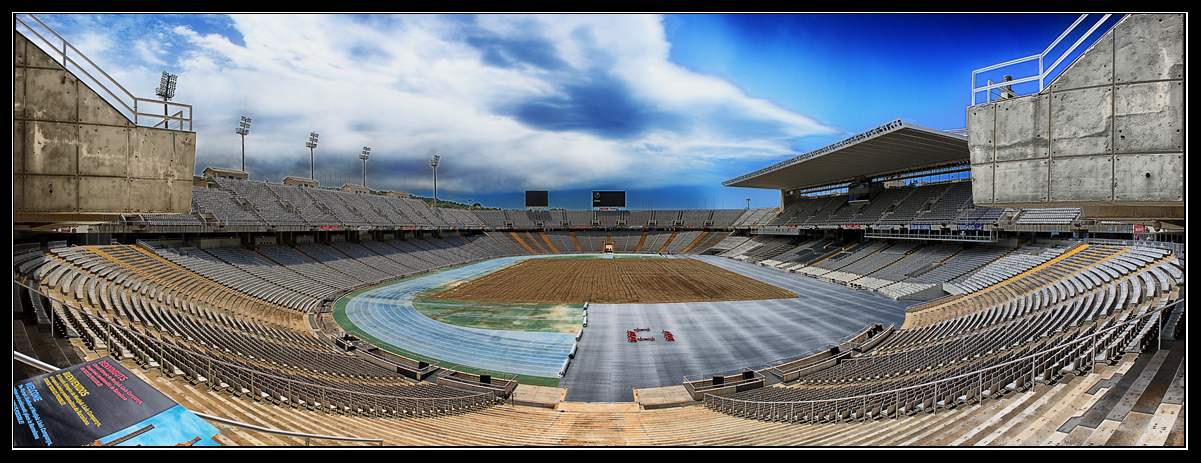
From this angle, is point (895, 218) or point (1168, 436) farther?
point (895, 218)

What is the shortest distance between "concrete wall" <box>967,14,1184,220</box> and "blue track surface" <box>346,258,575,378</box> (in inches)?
518

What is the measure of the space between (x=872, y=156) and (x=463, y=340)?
4014cm

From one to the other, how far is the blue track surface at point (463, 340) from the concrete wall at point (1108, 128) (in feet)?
43.1

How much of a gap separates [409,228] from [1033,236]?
199ft

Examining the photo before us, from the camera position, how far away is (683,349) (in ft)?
55.9

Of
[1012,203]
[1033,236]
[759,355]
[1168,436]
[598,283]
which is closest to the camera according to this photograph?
[1168,436]

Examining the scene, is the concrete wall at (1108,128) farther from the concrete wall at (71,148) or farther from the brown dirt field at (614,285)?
the brown dirt field at (614,285)

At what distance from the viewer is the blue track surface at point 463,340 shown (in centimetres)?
1566

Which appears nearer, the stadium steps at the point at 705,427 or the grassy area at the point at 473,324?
the stadium steps at the point at 705,427

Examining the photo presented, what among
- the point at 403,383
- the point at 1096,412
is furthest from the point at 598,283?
the point at 1096,412

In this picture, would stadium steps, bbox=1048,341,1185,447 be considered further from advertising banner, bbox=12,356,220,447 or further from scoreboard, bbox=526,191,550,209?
scoreboard, bbox=526,191,550,209

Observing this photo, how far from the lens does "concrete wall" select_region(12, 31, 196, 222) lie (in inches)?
262

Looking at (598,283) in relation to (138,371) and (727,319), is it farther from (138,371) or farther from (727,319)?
(138,371)

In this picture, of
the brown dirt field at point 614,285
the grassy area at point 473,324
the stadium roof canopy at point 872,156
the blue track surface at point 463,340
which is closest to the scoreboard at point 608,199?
the stadium roof canopy at point 872,156
